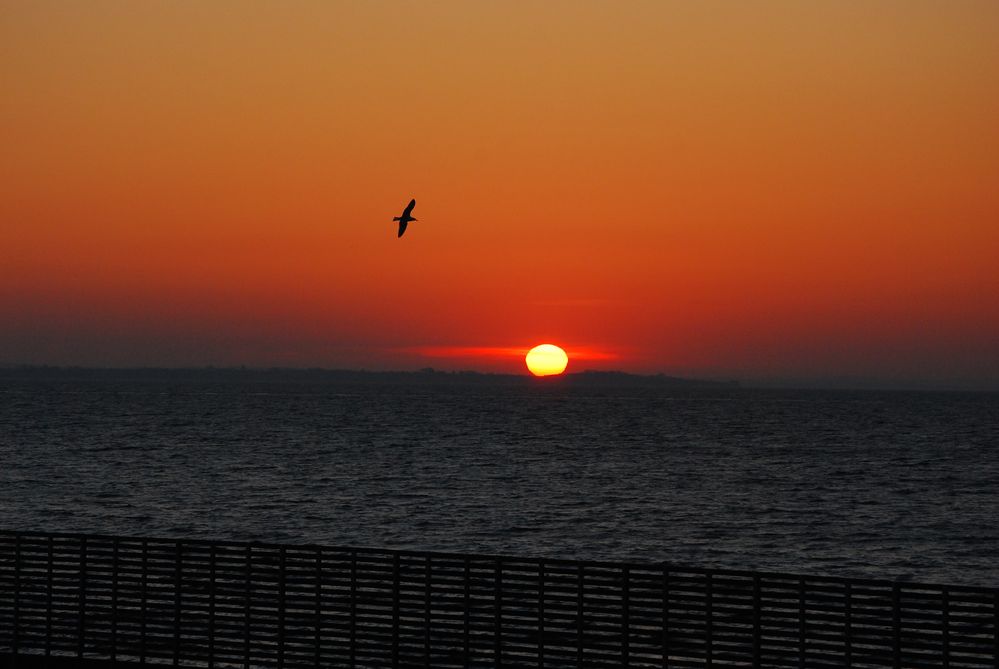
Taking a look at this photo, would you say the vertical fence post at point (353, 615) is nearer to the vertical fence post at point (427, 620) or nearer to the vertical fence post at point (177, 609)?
the vertical fence post at point (427, 620)

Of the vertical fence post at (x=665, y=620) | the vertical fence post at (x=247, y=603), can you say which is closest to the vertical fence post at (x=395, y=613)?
the vertical fence post at (x=247, y=603)

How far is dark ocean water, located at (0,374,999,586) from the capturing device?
43750 mm

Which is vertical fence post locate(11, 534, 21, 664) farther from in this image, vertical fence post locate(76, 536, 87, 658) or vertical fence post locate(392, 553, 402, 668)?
vertical fence post locate(392, 553, 402, 668)

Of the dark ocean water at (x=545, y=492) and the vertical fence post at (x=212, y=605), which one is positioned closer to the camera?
the vertical fence post at (x=212, y=605)

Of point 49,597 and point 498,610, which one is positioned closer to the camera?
point 498,610

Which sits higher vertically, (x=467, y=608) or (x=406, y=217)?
(x=406, y=217)

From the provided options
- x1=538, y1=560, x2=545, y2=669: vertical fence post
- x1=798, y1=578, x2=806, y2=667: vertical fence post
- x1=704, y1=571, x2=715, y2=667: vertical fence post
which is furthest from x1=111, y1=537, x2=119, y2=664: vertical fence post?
x1=798, y1=578, x2=806, y2=667: vertical fence post

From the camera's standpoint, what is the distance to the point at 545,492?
6197 centimetres

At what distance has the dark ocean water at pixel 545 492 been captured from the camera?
4375 cm

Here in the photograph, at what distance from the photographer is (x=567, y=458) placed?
88.1m

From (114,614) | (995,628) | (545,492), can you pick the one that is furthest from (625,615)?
(545,492)

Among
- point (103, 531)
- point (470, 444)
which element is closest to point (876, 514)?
point (103, 531)

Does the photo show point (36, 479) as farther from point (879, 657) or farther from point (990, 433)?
point (990, 433)

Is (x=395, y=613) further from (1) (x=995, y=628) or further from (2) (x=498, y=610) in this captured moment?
(1) (x=995, y=628)
